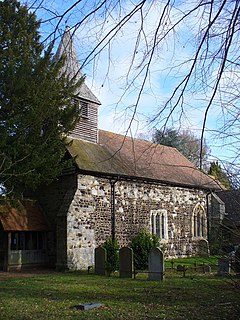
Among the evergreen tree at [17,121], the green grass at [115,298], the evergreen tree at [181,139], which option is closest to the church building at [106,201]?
the evergreen tree at [17,121]

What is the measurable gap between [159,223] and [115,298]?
1410 cm

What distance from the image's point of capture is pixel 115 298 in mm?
10922

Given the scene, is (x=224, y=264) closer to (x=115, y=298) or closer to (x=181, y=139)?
(x=181, y=139)

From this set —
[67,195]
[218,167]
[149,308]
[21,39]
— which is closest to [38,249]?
[67,195]

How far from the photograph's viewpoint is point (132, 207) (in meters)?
22.9

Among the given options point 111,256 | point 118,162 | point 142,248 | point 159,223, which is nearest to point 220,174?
point 111,256

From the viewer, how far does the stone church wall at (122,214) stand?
1972 cm

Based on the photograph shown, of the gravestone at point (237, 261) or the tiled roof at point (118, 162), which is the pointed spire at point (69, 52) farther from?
the tiled roof at point (118, 162)

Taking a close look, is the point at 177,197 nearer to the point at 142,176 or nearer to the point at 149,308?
the point at 142,176

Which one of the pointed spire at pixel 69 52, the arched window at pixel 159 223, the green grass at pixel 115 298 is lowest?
the green grass at pixel 115 298

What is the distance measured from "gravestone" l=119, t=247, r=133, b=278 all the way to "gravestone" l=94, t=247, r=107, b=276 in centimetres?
114

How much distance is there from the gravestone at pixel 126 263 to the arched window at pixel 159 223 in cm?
743

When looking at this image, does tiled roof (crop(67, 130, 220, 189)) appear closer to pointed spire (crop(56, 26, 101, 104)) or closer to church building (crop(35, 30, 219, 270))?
church building (crop(35, 30, 219, 270))

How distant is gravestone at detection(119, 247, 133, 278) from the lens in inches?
647
